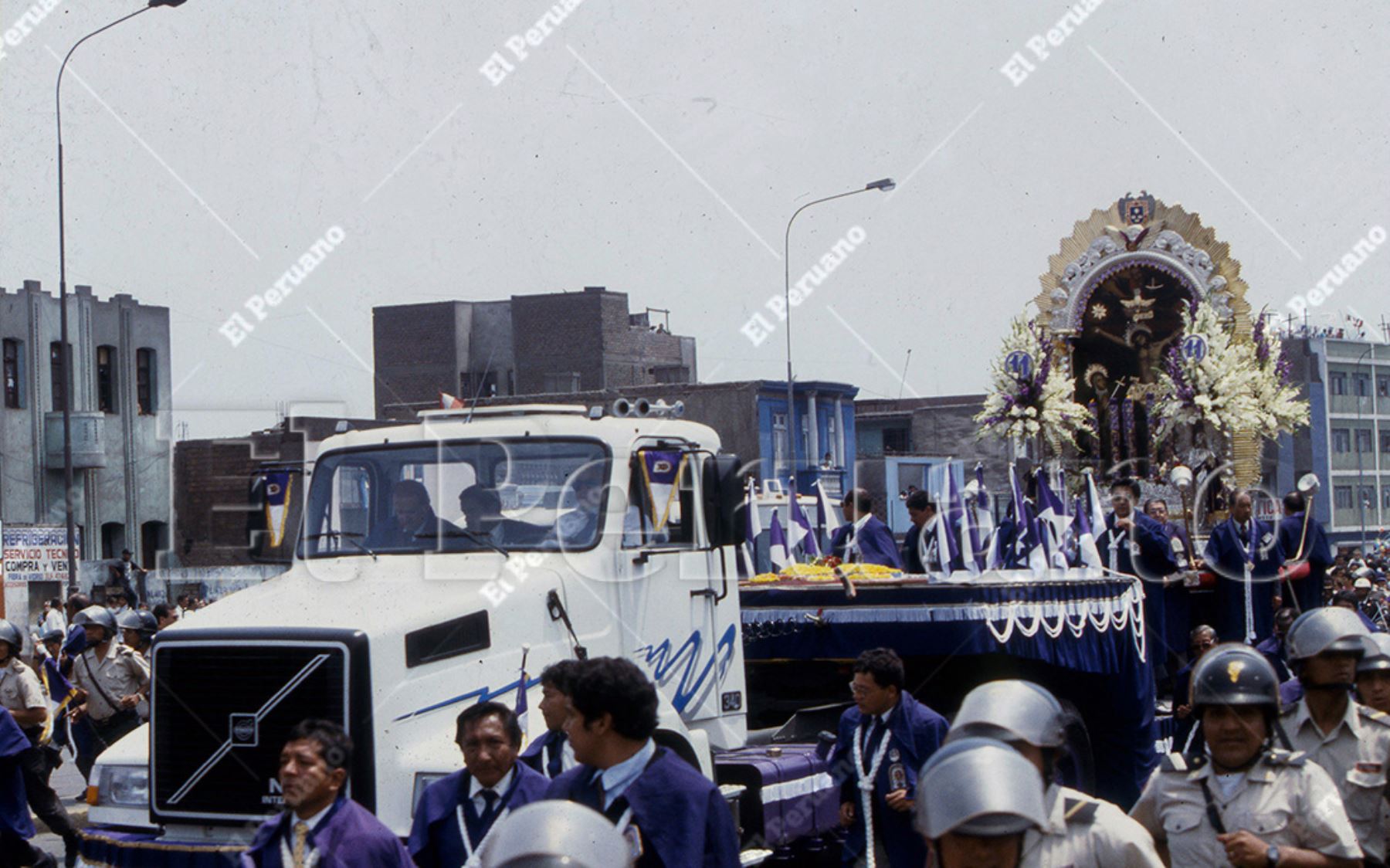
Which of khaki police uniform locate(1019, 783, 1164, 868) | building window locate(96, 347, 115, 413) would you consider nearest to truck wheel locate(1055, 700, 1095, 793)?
khaki police uniform locate(1019, 783, 1164, 868)

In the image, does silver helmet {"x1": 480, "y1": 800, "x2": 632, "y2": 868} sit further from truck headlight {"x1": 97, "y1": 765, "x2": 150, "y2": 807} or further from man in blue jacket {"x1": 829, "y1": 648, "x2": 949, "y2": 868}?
truck headlight {"x1": 97, "y1": 765, "x2": 150, "y2": 807}

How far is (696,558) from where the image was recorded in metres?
9.59

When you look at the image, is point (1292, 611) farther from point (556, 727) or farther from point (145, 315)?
point (145, 315)

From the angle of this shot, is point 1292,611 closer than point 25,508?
Yes

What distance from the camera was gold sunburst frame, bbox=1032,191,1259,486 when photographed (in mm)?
30906

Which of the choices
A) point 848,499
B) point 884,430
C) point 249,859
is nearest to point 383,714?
point 249,859

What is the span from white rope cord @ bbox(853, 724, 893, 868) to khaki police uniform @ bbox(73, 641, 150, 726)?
22.9 feet

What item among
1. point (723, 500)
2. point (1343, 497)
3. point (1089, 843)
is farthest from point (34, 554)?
point (1343, 497)

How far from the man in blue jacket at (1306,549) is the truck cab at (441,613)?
7.42 meters

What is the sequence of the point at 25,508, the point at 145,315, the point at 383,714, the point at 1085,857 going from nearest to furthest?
the point at 1085,857
the point at 383,714
the point at 25,508
the point at 145,315

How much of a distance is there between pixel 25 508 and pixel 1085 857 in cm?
3987

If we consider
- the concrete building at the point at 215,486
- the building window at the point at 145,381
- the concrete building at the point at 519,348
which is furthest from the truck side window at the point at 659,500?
the concrete building at the point at 519,348

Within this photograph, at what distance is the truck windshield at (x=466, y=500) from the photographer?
29.0 ft

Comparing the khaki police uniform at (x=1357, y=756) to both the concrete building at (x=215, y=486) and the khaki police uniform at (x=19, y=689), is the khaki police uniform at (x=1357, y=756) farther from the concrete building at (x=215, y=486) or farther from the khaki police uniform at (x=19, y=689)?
the concrete building at (x=215, y=486)
